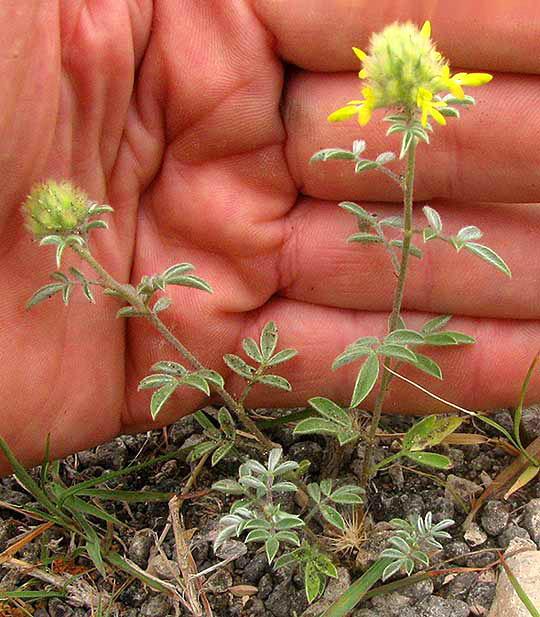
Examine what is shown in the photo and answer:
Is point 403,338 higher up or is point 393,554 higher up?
point 403,338

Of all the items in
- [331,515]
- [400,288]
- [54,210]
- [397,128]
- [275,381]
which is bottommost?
[331,515]

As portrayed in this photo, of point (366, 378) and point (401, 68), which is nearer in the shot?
point (401, 68)

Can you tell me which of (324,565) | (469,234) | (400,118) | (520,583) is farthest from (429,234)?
(520,583)

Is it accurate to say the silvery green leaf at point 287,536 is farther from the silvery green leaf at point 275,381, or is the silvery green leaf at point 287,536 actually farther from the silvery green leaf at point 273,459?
the silvery green leaf at point 275,381

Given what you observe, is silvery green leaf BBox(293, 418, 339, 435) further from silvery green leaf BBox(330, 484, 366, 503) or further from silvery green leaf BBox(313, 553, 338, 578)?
silvery green leaf BBox(313, 553, 338, 578)

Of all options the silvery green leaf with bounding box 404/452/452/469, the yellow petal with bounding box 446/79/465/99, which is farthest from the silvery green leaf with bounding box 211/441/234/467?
the yellow petal with bounding box 446/79/465/99

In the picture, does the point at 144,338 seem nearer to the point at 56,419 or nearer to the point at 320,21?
the point at 56,419

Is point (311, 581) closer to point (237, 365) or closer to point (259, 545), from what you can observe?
point (259, 545)
